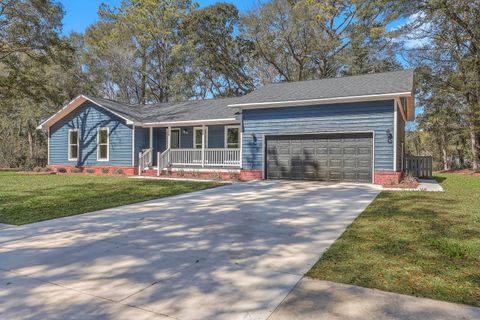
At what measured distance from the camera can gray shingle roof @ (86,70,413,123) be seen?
1224 cm

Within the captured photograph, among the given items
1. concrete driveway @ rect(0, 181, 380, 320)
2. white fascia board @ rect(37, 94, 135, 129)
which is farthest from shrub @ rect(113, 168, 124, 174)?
concrete driveway @ rect(0, 181, 380, 320)

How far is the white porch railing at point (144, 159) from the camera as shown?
665 inches

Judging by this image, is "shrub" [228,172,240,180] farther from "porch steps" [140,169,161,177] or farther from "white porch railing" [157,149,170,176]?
"porch steps" [140,169,161,177]

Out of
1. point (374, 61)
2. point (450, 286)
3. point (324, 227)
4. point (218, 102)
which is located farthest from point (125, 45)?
point (450, 286)

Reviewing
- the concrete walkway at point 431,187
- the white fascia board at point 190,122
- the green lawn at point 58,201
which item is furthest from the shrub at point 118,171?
the concrete walkway at point 431,187

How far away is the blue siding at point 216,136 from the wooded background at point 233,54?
10.5 m

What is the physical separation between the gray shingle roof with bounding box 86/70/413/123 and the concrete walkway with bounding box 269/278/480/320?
32.7 feet

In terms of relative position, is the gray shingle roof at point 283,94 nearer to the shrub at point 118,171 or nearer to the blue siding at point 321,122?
the blue siding at point 321,122

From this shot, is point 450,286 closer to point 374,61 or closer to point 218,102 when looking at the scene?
point 218,102

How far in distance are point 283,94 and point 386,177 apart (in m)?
5.46

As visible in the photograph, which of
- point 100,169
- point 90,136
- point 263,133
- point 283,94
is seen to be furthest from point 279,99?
point 90,136

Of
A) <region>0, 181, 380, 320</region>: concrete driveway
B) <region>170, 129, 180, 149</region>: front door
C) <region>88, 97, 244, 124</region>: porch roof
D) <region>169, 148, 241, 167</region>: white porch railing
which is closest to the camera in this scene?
<region>0, 181, 380, 320</region>: concrete driveway

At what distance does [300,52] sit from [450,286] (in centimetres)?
2571

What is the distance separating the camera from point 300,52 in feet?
86.6
